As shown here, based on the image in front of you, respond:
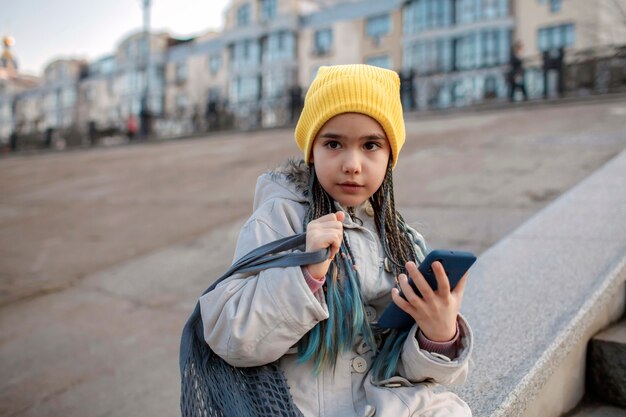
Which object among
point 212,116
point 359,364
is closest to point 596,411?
point 359,364

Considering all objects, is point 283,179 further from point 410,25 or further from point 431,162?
point 410,25

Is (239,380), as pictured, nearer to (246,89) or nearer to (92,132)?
(92,132)

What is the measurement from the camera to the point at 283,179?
1584 mm

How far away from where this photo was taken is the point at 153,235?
5426mm

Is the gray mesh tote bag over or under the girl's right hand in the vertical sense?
under

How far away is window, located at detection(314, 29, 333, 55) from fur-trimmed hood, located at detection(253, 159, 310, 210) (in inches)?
1577

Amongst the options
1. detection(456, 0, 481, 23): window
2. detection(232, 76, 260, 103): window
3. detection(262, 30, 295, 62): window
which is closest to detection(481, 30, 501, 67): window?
detection(456, 0, 481, 23): window

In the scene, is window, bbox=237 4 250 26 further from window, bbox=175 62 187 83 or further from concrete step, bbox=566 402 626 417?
concrete step, bbox=566 402 626 417

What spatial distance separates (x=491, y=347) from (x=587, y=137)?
580 cm

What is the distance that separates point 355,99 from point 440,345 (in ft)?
2.26

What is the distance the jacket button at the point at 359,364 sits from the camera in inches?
56.1

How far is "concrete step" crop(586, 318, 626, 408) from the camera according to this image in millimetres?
2199

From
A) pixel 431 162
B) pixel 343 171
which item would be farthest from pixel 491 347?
pixel 431 162

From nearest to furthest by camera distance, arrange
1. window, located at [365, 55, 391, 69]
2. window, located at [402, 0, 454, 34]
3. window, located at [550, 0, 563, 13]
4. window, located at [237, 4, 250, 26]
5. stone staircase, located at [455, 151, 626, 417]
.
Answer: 1. stone staircase, located at [455, 151, 626, 417]
2. window, located at [550, 0, 563, 13]
3. window, located at [402, 0, 454, 34]
4. window, located at [365, 55, 391, 69]
5. window, located at [237, 4, 250, 26]
